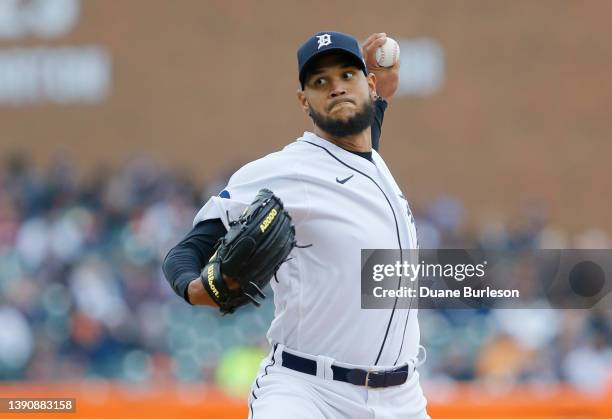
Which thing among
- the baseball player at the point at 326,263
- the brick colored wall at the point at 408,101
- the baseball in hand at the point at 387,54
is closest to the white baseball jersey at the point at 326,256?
the baseball player at the point at 326,263

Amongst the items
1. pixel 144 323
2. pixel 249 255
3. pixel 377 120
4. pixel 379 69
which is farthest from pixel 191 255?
pixel 144 323

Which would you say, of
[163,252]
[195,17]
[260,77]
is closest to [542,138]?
[260,77]

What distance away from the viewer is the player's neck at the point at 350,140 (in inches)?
178

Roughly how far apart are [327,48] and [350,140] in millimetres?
358

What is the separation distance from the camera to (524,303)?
1014 centimetres

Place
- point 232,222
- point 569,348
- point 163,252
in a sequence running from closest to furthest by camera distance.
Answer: point 232,222 < point 569,348 < point 163,252

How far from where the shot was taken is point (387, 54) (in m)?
5.23

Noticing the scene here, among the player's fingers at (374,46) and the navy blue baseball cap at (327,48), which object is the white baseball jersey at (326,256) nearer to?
the navy blue baseball cap at (327,48)

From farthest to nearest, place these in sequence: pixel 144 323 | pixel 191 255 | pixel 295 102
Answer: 1. pixel 295 102
2. pixel 144 323
3. pixel 191 255

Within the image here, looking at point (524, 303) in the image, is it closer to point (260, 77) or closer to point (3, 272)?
point (3, 272)

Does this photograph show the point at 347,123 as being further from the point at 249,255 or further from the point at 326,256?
the point at 249,255

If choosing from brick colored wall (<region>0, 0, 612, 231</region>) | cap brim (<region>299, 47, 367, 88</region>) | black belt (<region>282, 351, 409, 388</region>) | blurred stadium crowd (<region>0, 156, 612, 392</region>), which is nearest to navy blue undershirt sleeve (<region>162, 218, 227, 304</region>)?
black belt (<region>282, 351, 409, 388</region>)

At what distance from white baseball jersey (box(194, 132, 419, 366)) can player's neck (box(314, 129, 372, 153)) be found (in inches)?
5.6

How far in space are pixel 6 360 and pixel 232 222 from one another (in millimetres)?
6691
